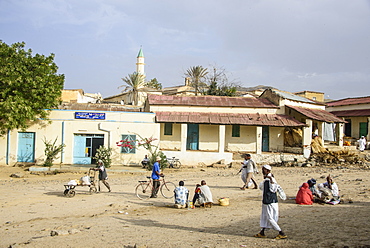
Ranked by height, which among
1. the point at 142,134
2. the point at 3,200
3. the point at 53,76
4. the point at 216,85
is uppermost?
the point at 216,85

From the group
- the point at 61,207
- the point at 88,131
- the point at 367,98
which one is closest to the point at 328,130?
the point at 367,98

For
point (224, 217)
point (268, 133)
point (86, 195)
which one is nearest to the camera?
point (224, 217)

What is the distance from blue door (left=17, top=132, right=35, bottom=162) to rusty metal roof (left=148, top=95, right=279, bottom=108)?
27.9ft

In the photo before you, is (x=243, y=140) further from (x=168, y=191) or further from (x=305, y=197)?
(x=305, y=197)

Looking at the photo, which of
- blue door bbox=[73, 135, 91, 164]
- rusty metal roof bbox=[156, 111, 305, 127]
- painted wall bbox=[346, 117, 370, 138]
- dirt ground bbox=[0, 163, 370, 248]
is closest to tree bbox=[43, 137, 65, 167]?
blue door bbox=[73, 135, 91, 164]

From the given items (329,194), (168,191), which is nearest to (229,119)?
(168,191)

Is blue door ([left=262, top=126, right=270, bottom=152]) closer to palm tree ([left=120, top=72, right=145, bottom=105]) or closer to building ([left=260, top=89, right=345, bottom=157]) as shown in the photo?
building ([left=260, top=89, right=345, bottom=157])

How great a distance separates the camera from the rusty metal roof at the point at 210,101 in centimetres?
2530

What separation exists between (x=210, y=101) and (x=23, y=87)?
1337 centimetres

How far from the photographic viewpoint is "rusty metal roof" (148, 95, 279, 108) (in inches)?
996

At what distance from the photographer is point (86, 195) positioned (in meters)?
13.5

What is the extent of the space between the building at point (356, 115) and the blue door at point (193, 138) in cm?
1540

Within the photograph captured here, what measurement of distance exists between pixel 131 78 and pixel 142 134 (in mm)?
18746

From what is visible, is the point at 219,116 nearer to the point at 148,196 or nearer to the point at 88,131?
the point at 88,131
